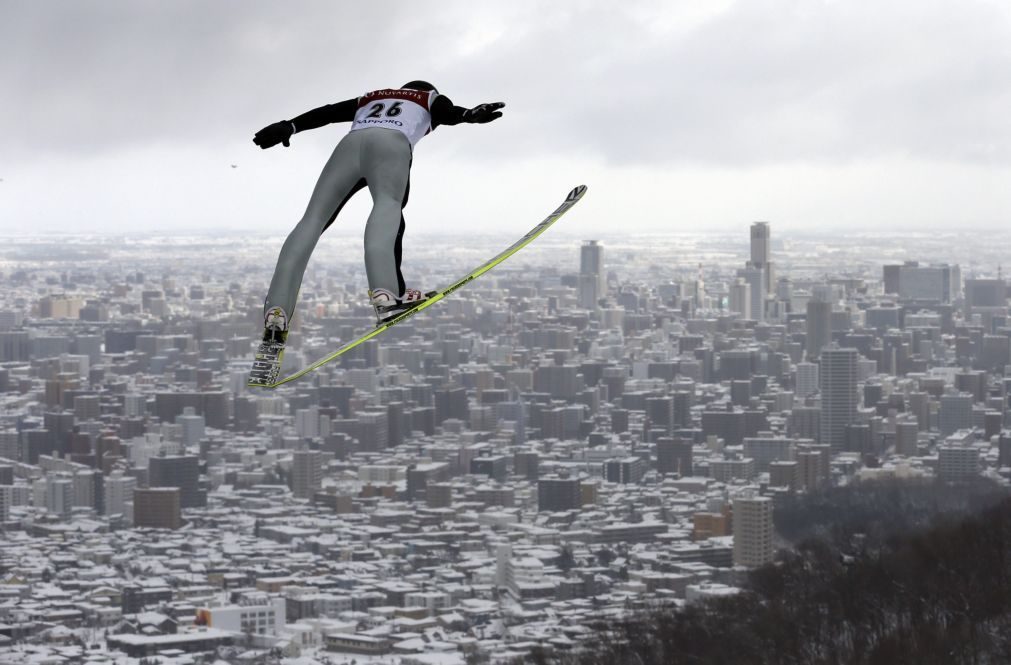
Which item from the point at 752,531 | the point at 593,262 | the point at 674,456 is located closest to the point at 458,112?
the point at 752,531

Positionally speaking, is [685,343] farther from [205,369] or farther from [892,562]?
[892,562]

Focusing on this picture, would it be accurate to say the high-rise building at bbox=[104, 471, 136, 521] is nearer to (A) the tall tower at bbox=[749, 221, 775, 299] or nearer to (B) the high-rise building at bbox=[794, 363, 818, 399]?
(B) the high-rise building at bbox=[794, 363, 818, 399]

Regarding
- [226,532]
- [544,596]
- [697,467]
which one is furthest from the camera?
[697,467]

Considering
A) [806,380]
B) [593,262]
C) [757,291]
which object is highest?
[593,262]

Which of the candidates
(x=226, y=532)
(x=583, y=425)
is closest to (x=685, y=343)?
(x=583, y=425)

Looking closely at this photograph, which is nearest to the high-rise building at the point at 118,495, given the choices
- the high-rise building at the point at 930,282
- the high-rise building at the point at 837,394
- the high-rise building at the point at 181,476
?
the high-rise building at the point at 181,476

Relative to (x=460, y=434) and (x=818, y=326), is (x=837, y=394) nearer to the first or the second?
(x=818, y=326)

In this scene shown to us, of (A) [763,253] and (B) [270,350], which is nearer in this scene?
(B) [270,350]

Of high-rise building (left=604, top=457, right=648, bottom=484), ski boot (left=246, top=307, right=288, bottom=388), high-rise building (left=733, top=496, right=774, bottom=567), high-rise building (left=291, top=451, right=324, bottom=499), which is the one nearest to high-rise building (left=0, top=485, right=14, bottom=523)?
high-rise building (left=291, top=451, right=324, bottom=499)
